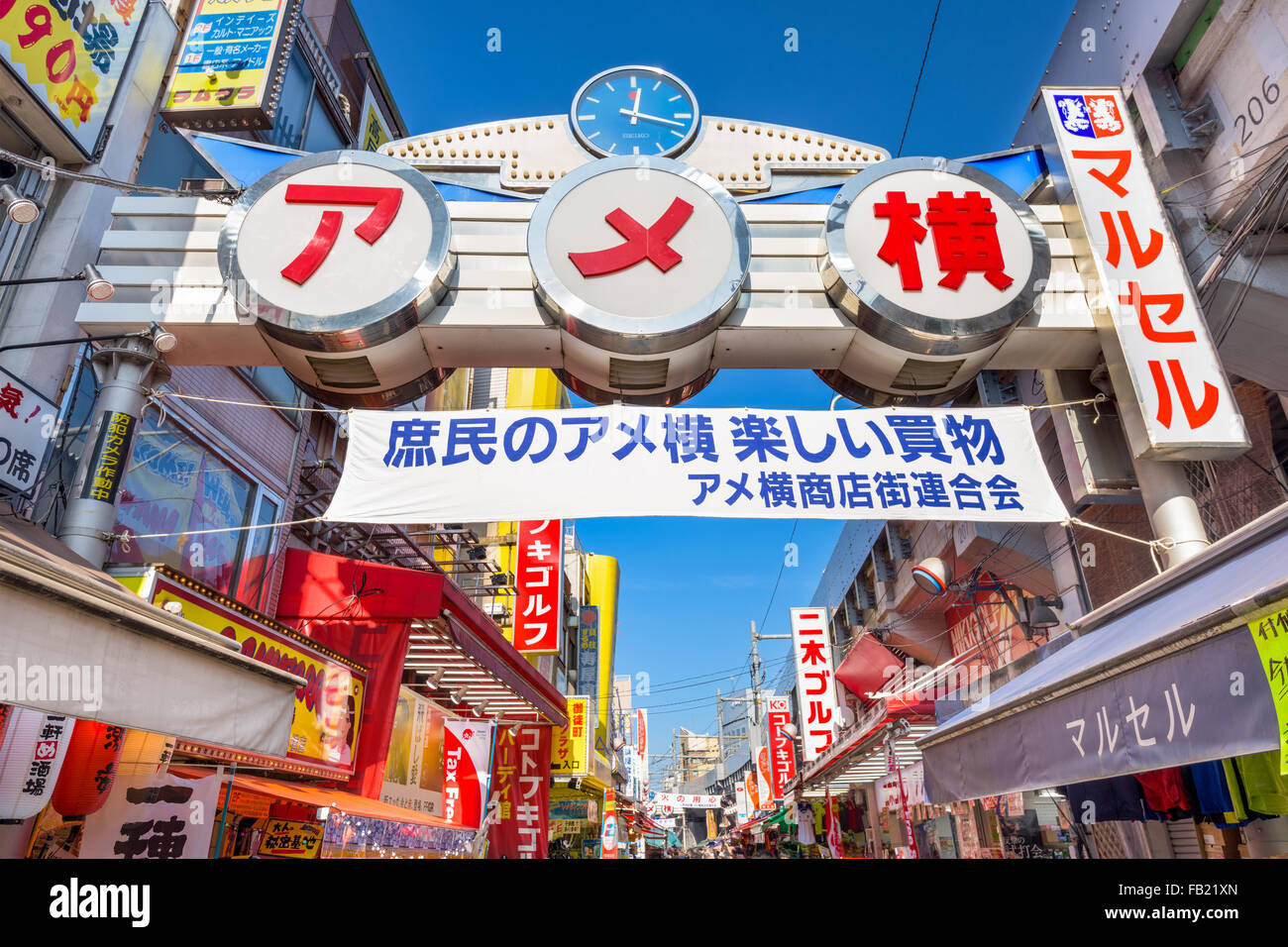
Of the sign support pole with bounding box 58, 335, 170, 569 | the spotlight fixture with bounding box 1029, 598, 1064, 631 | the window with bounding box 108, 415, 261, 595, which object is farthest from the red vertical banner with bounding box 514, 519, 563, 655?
the sign support pole with bounding box 58, 335, 170, 569

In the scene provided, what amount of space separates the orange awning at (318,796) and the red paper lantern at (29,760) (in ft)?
6.90

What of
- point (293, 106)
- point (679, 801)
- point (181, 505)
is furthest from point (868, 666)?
point (679, 801)

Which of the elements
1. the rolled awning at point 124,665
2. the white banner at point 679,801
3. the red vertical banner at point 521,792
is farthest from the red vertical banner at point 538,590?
the white banner at point 679,801

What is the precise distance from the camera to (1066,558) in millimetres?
13133

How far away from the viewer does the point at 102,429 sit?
6766mm

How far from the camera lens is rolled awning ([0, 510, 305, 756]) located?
130 inches

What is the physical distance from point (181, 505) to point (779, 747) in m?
28.3

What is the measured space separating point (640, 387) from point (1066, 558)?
9399 mm

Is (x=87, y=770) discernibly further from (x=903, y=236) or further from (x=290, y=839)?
(x=903, y=236)

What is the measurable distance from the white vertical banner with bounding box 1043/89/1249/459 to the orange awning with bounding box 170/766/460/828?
30.8 ft

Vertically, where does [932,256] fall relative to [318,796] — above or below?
above

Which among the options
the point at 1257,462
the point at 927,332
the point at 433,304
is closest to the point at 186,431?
the point at 433,304

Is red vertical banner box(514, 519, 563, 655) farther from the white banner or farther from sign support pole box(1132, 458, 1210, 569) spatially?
the white banner
